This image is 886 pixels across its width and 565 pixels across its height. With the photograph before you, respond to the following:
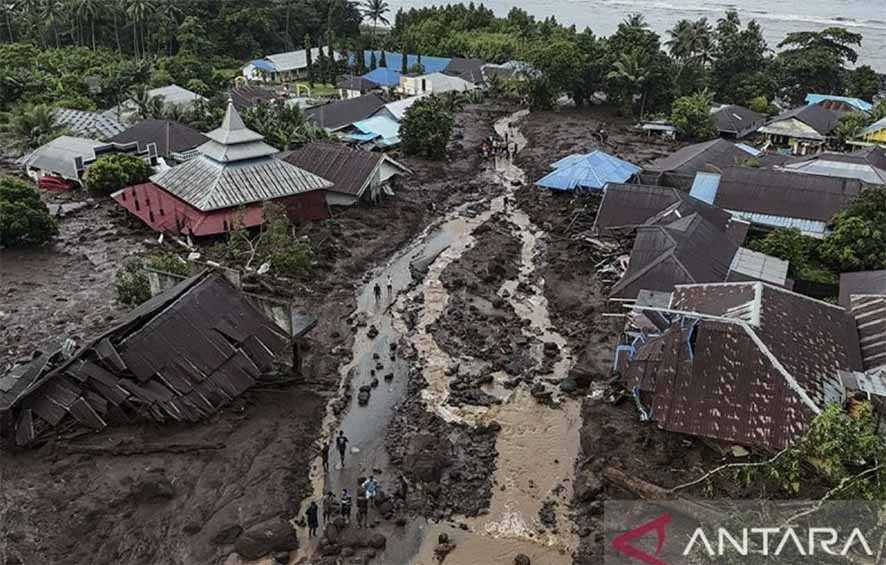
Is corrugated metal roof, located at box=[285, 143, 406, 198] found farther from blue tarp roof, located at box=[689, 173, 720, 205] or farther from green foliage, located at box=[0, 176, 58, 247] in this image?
blue tarp roof, located at box=[689, 173, 720, 205]

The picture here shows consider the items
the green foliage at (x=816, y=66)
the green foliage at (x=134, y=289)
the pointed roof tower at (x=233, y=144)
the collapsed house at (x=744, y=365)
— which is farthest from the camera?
the green foliage at (x=816, y=66)

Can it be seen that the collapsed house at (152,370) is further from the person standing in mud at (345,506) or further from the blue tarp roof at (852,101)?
the blue tarp roof at (852,101)

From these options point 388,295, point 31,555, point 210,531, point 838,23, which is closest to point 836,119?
point 388,295

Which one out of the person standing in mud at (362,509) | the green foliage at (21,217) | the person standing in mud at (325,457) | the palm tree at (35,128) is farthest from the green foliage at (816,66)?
the person standing in mud at (362,509)

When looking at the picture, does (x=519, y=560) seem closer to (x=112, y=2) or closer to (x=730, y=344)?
(x=730, y=344)

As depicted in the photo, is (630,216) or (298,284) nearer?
(298,284)

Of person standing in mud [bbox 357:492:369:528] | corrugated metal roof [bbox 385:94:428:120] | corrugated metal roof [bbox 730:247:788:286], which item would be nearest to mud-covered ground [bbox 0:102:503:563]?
person standing in mud [bbox 357:492:369:528]
